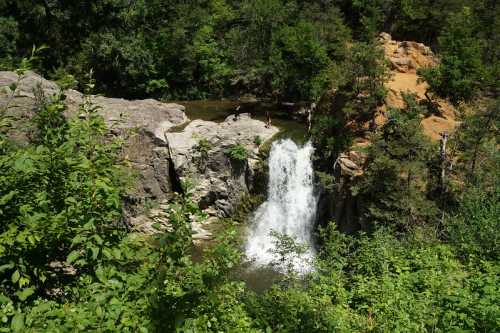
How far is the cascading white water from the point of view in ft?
61.5

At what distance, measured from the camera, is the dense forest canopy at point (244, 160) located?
3.60 meters

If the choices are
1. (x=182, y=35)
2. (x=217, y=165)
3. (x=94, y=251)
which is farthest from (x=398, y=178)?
(x=182, y=35)

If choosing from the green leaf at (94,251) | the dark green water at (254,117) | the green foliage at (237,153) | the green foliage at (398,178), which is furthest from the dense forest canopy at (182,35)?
the green leaf at (94,251)

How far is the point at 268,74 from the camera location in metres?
29.0

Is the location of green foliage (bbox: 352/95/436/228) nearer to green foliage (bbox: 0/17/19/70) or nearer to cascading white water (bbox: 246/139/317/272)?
cascading white water (bbox: 246/139/317/272)

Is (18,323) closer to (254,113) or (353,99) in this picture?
(353,99)

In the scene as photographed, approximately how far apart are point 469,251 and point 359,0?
25.1m

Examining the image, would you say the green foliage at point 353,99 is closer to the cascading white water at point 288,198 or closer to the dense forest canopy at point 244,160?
the dense forest canopy at point 244,160

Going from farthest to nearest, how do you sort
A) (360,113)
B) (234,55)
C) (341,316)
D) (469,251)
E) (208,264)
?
(234,55)
(360,113)
(469,251)
(341,316)
(208,264)

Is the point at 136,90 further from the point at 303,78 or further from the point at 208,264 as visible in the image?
the point at 208,264

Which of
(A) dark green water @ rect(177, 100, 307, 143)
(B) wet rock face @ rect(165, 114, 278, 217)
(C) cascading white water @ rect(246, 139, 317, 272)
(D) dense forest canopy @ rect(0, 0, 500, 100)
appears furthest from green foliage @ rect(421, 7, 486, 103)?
(D) dense forest canopy @ rect(0, 0, 500, 100)

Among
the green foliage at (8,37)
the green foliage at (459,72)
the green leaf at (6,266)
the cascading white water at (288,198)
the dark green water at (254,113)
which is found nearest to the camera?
the green leaf at (6,266)

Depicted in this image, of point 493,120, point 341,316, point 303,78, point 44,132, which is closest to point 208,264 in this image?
point 44,132

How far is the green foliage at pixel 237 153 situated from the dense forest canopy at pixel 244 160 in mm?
134
